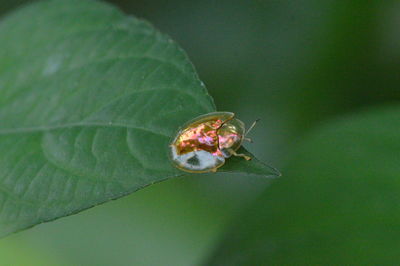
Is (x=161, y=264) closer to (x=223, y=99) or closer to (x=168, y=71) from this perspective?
(x=223, y=99)

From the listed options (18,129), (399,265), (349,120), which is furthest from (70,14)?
(399,265)

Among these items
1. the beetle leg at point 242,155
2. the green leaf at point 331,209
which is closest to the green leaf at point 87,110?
the beetle leg at point 242,155

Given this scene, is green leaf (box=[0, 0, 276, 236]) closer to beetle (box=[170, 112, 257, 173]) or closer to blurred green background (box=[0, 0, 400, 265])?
beetle (box=[170, 112, 257, 173])

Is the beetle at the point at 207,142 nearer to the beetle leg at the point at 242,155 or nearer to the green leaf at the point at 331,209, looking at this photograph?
the beetle leg at the point at 242,155

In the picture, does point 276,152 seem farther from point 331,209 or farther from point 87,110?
point 87,110

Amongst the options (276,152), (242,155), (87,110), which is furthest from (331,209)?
(276,152)

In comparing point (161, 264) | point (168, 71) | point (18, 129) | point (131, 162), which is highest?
point (168, 71)
